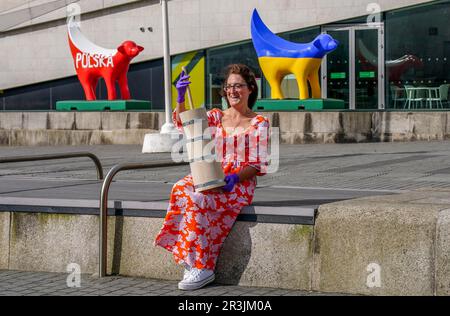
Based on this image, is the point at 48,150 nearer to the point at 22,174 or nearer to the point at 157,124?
the point at 157,124

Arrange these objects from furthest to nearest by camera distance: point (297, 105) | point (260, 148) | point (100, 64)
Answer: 1. point (100, 64)
2. point (297, 105)
3. point (260, 148)

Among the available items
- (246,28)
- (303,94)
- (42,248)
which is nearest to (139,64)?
(246,28)

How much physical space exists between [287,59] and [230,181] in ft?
47.6

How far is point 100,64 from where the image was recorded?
22.8 m

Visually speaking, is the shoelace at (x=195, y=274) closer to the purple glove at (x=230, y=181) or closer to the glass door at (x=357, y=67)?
the purple glove at (x=230, y=181)

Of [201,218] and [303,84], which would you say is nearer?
[201,218]

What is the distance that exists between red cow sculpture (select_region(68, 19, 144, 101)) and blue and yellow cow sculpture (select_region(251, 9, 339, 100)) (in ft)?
10.2

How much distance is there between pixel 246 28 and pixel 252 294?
2187 cm

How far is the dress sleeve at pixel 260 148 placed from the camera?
22.1ft

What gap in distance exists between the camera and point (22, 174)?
43.4 ft

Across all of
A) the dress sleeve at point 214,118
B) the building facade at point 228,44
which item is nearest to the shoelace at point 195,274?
the dress sleeve at point 214,118

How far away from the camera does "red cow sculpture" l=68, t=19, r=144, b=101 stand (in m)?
22.4

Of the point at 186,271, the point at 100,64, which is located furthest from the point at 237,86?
the point at 100,64

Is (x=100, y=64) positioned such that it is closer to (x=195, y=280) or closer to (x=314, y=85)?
(x=314, y=85)
